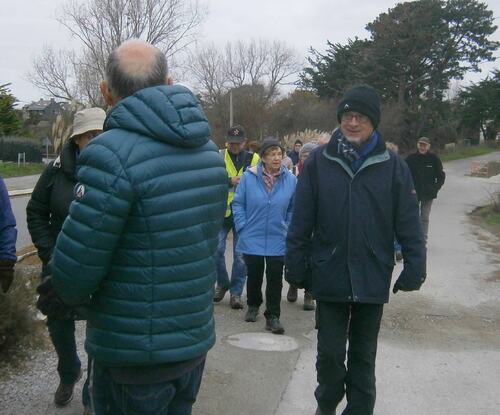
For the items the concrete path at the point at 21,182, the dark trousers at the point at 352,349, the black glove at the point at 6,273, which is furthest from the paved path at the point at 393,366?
the concrete path at the point at 21,182

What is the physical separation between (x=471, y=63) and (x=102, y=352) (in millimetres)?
44034

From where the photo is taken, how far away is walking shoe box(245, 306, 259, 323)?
605 centimetres

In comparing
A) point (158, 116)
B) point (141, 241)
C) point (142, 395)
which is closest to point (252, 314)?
point (142, 395)

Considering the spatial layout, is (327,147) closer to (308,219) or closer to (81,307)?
(308,219)

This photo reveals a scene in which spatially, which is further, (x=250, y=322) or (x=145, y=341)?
(x=250, y=322)

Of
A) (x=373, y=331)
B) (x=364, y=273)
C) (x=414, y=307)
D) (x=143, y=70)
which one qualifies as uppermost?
(x=143, y=70)

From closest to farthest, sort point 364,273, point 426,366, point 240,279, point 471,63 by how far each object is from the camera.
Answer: point 364,273 → point 426,366 → point 240,279 → point 471,63

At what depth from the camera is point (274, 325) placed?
18.7 ft

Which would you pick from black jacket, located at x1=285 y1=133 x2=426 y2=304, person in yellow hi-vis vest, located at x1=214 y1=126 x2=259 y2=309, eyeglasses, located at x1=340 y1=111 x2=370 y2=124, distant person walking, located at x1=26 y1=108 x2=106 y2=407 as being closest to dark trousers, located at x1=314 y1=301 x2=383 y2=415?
black jacket, located at x1=285 y1=133 x2=426 y2=304

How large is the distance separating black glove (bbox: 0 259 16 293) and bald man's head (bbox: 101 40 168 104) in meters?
1.77

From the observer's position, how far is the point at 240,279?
6.66 metres

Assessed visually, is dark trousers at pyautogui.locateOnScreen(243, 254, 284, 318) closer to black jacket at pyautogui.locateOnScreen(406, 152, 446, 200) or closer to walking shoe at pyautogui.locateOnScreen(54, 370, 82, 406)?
walking shoe at pyautogui.locateOnScreen(54, 370, 82, 406)

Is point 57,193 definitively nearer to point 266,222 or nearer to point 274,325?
point 266,222

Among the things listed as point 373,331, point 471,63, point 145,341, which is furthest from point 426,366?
point 471,63
